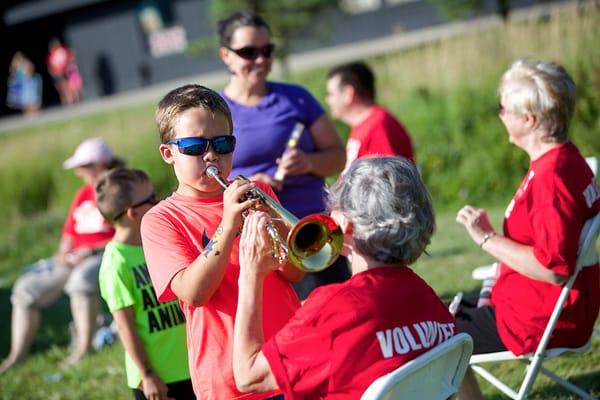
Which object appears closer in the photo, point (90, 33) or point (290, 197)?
point (290, 197)

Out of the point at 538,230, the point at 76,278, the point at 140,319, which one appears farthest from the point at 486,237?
the point at 76,278

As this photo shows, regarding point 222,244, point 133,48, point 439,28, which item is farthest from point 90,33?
point 222,244

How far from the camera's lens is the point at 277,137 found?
13.9 ft

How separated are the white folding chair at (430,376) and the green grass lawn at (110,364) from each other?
199cm

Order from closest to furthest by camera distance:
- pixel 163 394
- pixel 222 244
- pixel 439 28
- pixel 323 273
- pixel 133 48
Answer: pixel 222 244, pixel 163 394, pixel 323 273, pixel 439 28, pixel 133 48

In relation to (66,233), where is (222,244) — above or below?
above

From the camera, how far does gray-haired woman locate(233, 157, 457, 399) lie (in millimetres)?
2184

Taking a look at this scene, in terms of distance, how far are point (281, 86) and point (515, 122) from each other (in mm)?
1471

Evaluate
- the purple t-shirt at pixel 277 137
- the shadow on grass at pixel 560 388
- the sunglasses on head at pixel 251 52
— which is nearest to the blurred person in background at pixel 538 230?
the shadow on grass at pixel 560 388

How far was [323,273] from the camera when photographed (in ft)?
13.5

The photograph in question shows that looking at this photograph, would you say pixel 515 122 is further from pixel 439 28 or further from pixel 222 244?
pixel 439 28

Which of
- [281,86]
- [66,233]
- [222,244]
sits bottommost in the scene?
[66,233]

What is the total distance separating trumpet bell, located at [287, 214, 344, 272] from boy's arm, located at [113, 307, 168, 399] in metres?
1.44

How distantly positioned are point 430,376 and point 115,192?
78.4 inches
